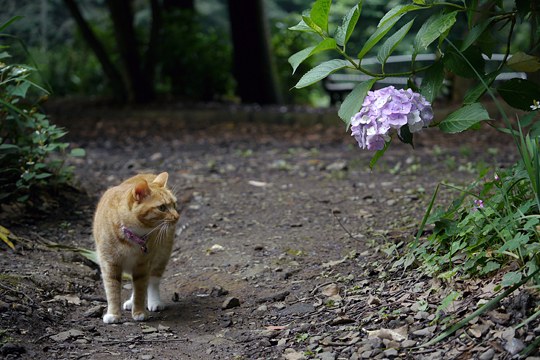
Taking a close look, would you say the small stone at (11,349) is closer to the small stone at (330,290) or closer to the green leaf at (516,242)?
the small stone at (330,290)

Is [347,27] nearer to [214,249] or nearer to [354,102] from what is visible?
[354,102]

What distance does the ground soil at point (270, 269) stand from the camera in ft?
11.0

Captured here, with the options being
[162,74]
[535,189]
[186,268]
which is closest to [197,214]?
[186,268]

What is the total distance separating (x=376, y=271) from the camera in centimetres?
408

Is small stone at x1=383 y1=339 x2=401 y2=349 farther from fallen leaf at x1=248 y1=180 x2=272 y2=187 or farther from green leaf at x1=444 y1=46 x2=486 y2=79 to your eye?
fallen leaf at x1=248 y1=180 x2=272 y2=187

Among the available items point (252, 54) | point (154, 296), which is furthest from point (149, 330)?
point (252, 54)

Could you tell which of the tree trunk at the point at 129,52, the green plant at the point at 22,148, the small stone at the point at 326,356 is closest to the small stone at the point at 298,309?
the small stone at the point at 326,356

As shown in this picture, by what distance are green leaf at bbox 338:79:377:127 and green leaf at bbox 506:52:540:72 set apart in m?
0.69

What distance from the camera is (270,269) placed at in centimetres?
471

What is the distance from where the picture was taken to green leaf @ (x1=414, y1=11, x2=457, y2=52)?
11.0 feet

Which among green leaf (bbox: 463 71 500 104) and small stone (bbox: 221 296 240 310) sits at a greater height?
green leaf (bbox: 463 71 500 104)

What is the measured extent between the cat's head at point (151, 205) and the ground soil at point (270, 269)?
56 cm

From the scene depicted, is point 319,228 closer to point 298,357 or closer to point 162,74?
point 298,357

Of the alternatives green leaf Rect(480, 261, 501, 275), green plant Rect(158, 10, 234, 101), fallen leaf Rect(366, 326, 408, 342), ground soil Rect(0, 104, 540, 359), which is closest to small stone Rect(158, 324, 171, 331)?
ground soil Rect(0, 104, 540, 359)
